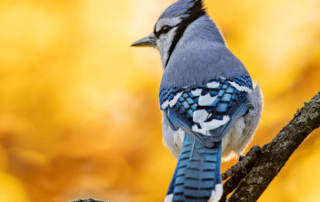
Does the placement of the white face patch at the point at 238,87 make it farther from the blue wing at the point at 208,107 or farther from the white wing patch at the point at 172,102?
the white wing patch at the point at 172,102

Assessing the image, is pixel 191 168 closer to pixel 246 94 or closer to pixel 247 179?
pixel 247 179

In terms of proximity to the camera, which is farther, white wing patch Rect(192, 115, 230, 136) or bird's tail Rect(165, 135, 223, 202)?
white wing patch Rect(192, 115, 230, 136)

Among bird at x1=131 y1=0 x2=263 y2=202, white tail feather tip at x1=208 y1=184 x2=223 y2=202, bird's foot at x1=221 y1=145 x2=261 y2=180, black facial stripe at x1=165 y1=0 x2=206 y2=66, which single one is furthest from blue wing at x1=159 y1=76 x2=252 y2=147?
black facial stripe at x1=165 y1=0 x2=206 y2=66

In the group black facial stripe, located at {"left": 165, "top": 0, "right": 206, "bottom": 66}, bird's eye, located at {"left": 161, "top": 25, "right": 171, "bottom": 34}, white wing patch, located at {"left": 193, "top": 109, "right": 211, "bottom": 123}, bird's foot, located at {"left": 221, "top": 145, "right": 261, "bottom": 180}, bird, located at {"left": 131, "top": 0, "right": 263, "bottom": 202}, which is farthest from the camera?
bird's eye, located at {"left": 161, "top": 25, "right": 171, "bottom": 34}

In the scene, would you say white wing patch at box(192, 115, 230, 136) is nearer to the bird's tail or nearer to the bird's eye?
the bird's tail

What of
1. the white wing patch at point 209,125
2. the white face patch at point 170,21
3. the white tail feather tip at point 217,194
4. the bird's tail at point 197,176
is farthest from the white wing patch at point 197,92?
the white face patch at point 170,21

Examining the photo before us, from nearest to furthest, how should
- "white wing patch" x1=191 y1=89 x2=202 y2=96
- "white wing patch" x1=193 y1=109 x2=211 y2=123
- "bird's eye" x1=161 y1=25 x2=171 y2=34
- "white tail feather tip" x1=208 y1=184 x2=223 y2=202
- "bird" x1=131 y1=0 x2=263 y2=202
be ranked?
1. "white tail feather tip" x1=208 y1=184 x2=223 y2=202
2. "bird" x1=131 y1=0 x2=263 y2=202
3. "white wing patch" x1=193 y1=109 x2=211 y2=123
4. "white wing patch" x1=191 y1=89 x2=202 y2=96
5. "bird's eye" x1=161 y1=25 x2=171 y2=34

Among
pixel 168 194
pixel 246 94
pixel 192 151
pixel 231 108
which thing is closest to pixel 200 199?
pixel 168 194

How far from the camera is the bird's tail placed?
1614 millimetres

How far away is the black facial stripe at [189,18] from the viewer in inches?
129

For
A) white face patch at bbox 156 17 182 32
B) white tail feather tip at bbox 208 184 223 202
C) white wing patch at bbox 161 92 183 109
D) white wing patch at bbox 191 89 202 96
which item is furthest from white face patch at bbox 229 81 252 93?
white face patch at bbox 156 17 182 32

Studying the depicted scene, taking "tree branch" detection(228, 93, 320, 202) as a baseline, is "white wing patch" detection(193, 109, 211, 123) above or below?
above

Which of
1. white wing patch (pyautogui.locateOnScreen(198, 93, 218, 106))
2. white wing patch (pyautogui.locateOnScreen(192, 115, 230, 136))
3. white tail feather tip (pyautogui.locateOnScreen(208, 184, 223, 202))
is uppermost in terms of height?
white wing patch (pyautogui.locateOnScreen(198, 93, 218, 106))

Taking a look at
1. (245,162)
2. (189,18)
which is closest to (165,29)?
(189,18)
